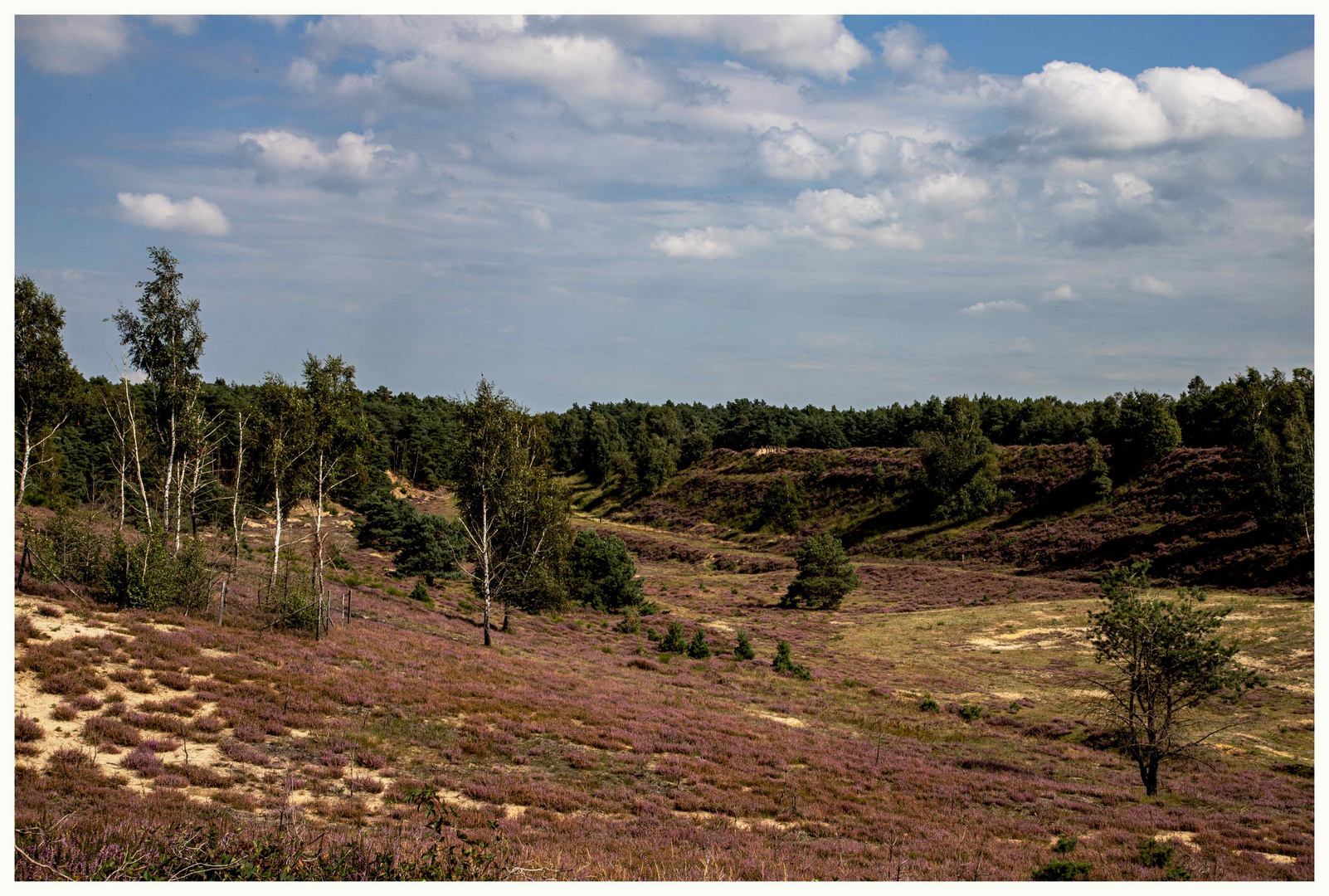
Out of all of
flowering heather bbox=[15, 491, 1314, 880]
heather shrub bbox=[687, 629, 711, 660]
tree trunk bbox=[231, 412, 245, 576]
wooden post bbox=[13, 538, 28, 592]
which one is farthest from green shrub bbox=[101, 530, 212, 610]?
heather shrub bbox=[687, 629, 711, 660]

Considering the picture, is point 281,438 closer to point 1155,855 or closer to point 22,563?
point 22,563

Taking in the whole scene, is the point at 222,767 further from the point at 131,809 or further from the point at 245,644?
the point at 245,644

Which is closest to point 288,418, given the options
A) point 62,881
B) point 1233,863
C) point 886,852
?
point 62,881

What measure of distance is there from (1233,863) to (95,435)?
11923 cm

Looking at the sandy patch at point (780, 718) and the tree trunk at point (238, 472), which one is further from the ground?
the tree trunk at point (238, 472)

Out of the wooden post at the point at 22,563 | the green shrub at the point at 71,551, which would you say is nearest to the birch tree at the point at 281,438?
the green shrub at the point at 71,551

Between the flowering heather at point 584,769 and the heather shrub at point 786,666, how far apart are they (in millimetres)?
563

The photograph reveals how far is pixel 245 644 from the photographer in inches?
949

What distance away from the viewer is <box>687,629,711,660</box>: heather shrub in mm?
42375

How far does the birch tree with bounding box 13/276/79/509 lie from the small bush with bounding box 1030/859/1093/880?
40858 mm

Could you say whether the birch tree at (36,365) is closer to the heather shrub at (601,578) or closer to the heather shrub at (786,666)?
the heather shrub at (601,578)

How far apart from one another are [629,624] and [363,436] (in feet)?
77.8

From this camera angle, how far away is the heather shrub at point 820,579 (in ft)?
217

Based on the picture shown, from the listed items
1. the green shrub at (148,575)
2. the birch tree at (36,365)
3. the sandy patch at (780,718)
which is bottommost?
the sandy patch at (780,718)
